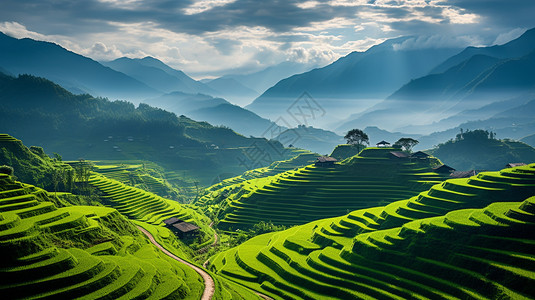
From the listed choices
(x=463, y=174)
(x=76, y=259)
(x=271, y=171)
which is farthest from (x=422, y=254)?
(x=271, y=171)

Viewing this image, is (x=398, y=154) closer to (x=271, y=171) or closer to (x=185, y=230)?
(x=185, y=230)

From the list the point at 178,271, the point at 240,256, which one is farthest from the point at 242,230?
the point at 178,271

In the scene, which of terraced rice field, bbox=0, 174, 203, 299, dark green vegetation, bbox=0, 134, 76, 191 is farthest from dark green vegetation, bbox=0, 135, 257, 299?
dark green vegetation, bbox=0, 134, 76, 191

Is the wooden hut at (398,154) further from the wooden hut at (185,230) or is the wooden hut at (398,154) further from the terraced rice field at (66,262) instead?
the terraced rice field at (66,262)

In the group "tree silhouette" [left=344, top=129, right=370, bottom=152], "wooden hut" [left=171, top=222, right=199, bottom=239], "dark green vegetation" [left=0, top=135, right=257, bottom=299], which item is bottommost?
"wooden hut" [left=171, top=222, right=199, bottom=239]

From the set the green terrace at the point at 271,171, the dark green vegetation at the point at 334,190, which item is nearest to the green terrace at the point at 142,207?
the dark green vegetation at the point at 334,190

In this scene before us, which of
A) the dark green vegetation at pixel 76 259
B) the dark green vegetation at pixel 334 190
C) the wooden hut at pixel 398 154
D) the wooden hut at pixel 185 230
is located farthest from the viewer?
the wooden hut at pixel 398 154

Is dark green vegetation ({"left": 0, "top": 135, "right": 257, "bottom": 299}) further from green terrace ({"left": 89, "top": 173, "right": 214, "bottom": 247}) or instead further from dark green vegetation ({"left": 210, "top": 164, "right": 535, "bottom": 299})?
green terrace ({"left": 89, "top": 173, "right": 214, "bottom": 247})
